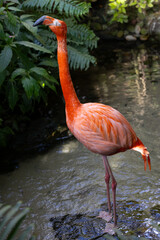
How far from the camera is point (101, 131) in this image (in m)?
Answer: 2.07

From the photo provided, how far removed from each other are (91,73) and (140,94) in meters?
1.79

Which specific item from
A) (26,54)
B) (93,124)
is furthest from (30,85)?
(93,124)

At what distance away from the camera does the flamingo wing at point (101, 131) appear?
81.4 inches

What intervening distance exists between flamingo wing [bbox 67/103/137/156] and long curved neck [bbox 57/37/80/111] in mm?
90

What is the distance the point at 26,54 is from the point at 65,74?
1.31 m

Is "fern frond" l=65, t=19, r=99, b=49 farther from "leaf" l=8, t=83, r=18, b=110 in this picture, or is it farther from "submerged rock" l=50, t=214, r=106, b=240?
"submerged rock" l=50, t=214, r=106, b=240

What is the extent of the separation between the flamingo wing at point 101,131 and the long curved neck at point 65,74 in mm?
90

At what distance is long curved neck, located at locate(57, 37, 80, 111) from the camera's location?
2010 mm

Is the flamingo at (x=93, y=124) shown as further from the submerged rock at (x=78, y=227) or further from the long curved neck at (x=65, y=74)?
the submerged rock at (x=78, y=227)

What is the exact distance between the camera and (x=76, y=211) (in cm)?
241

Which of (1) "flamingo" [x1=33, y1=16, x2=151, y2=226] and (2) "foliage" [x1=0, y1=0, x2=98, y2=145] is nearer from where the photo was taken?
(1) "flamingo" [x1=33, y1=16, x2=151, y2=226]

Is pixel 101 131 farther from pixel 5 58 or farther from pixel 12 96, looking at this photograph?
pixel 12 96

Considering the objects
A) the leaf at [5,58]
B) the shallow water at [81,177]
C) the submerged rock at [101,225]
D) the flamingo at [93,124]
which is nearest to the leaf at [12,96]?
the leaf at [5,58]

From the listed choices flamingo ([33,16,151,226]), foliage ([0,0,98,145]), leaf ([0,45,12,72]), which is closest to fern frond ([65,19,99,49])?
foliage ([0,0,98,145])
